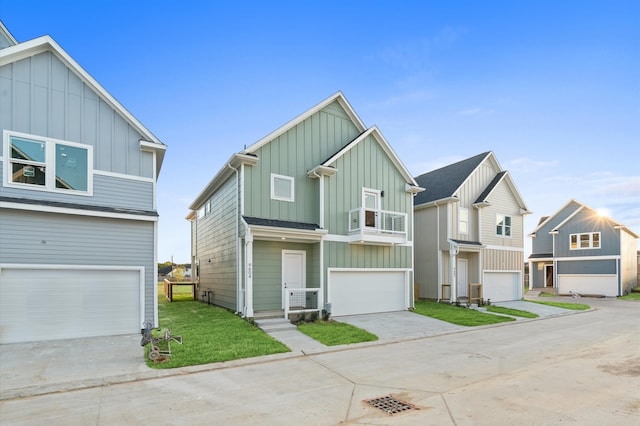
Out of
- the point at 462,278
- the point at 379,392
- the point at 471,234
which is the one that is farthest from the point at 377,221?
the point at 379,392

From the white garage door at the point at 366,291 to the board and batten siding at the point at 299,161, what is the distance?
2832mm

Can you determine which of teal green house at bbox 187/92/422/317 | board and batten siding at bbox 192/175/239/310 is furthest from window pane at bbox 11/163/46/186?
board and batten siding at bbox 192/175/239/310

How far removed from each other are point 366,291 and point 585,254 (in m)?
24.3

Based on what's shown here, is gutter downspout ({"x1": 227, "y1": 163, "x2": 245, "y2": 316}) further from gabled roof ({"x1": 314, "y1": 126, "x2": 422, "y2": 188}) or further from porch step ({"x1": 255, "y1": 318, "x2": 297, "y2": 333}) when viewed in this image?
gabled roof ({"x1": 314, "y1": 126, "x2": 422, "y2": 188})

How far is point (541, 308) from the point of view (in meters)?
18.8

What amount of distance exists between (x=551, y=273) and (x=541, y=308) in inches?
657

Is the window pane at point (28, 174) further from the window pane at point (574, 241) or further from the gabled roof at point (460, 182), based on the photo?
the window pane at point (574, 241)

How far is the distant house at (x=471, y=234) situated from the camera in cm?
1942

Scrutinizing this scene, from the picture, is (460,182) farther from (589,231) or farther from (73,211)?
(73,211)

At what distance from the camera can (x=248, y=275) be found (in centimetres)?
1208

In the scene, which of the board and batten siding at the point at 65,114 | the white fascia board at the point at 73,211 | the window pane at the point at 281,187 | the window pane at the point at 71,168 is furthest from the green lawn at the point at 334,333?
the window pane at the point at 71,168

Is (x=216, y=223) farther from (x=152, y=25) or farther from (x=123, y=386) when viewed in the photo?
(x=123, y=386)

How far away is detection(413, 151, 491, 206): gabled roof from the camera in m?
20.2


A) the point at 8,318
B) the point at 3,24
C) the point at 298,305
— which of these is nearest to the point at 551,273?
the point at 298,305
